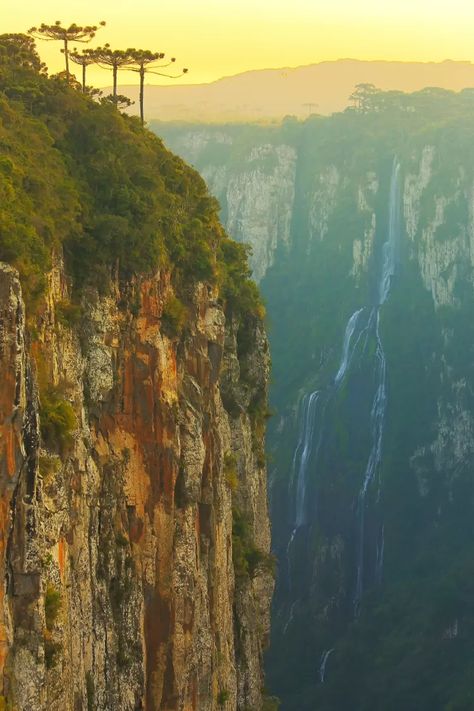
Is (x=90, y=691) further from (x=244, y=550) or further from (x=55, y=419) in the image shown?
(x=244, y=550)

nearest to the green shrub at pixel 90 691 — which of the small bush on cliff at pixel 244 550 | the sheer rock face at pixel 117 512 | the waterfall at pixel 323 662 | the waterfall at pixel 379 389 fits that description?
the sheer rock face at pixel 117 512

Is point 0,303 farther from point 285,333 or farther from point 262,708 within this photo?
point 285,333

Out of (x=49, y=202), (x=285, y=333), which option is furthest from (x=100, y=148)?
(x=285, y=333)

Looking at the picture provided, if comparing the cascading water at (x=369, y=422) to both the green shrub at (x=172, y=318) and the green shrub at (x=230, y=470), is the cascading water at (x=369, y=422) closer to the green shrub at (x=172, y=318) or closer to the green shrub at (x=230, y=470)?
the green shrub at (x=230, y=470)

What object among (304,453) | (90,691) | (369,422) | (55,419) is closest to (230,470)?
(90,691)

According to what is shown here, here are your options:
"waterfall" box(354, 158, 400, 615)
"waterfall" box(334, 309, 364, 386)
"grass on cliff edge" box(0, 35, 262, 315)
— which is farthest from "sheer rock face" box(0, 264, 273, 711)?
"waterfall" box(334, 309, 364, 386)
